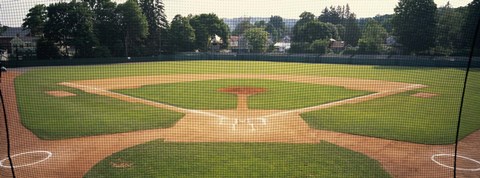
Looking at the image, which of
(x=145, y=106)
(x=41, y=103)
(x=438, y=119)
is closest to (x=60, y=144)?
(x=145, y=106)

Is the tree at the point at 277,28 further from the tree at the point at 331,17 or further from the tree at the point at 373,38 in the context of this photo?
the tree at the point at 331,17

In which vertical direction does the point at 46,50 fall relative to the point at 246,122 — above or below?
above

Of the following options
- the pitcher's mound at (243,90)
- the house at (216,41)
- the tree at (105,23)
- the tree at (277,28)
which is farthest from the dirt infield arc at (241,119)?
the house at (216,41)

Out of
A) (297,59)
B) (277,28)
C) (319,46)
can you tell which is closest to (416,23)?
(319,46)

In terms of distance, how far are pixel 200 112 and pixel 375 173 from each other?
245 inches

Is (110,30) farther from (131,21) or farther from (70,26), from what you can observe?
(70,26)

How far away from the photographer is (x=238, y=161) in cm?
628

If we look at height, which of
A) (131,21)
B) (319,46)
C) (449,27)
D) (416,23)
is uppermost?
(416,23)

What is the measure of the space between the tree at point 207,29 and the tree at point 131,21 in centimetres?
439

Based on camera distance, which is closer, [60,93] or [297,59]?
[60,93]

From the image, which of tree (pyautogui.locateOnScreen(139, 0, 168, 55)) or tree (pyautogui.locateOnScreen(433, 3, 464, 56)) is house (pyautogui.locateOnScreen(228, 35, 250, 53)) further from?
tree (pyautogui.locateOnScreen(433, 3, 464, 56))

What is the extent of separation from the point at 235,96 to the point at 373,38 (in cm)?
1822

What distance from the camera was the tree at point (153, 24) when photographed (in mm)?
18375

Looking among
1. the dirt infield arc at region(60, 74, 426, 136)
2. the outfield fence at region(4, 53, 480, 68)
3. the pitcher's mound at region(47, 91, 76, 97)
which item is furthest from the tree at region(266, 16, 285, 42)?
the pitcher's mound at region(47, 91, 76, 97)
